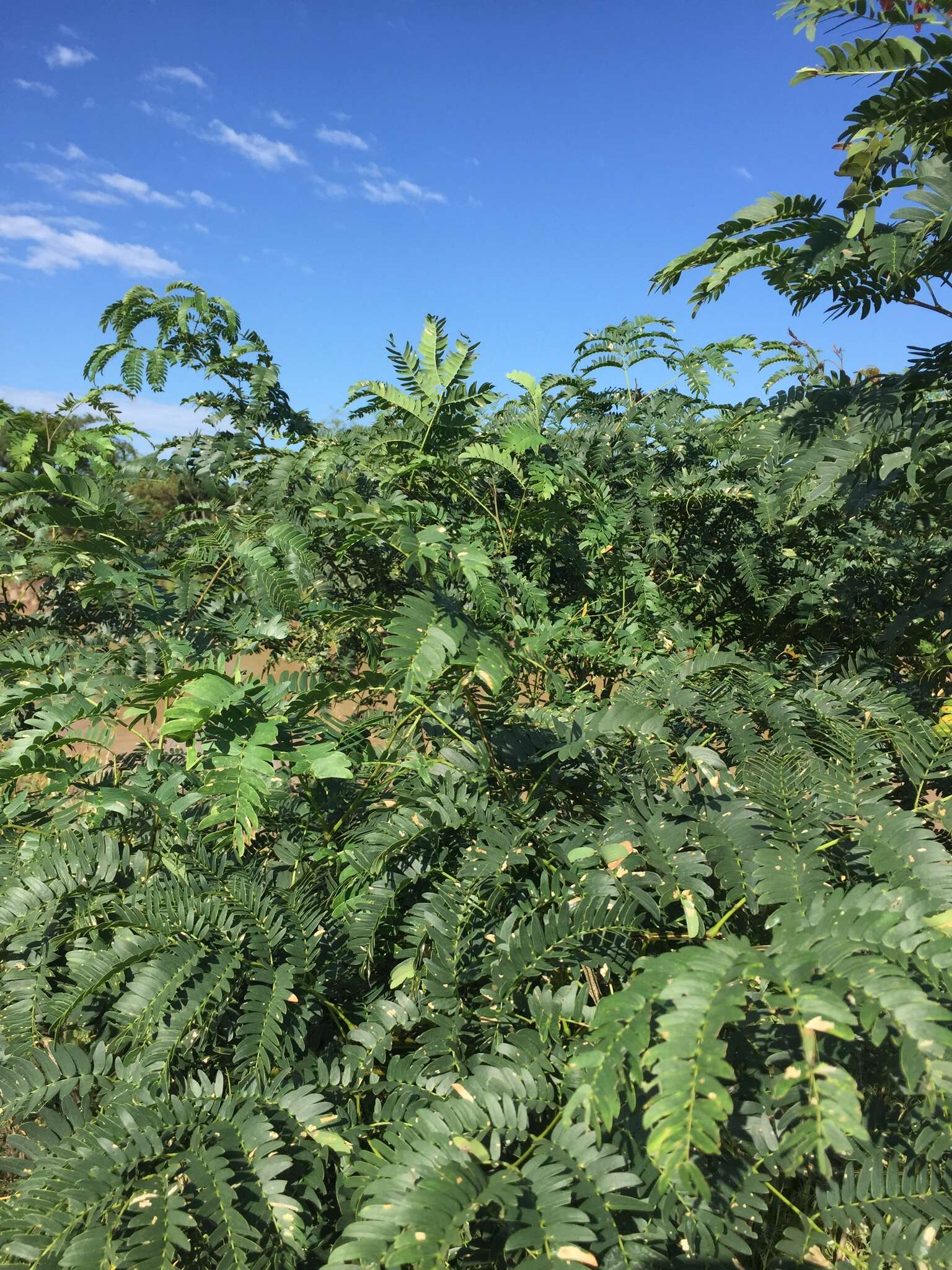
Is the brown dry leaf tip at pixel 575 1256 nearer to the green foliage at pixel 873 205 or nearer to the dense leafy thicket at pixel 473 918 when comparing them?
the dense leafy thicket at pixel 473 918

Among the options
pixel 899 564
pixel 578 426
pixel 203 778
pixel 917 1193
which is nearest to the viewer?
pixel 917 1193

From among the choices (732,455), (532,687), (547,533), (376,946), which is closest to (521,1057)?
(376,946)

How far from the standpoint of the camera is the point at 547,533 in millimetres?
2482

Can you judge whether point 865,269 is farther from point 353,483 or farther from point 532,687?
point 353,483

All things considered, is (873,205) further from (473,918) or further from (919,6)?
(473,918)

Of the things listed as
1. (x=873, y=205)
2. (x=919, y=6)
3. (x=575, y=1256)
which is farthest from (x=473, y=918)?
(x=919, y=6)

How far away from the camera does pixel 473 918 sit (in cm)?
139

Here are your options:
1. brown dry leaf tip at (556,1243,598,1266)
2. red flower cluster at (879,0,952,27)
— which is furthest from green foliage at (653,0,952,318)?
brown dry leaf tip at (556,1243,598,1266)

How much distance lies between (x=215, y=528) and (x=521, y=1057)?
226 centimetres

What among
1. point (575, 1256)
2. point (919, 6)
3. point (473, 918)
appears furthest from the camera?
point (919, 6)

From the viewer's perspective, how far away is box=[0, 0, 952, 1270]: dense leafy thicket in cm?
89

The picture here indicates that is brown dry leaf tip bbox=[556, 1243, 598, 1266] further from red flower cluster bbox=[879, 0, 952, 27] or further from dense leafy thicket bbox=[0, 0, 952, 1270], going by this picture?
red flower cluster bbox=[879, 0, 952, 27]

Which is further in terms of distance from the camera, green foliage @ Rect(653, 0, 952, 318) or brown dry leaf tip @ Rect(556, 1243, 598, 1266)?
green foliage @ Rect(653, 0, 952, 318)

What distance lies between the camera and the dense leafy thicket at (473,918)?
2.91ft
